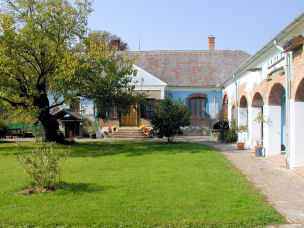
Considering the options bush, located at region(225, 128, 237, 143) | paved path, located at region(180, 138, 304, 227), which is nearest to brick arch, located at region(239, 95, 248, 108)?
bush, located at region(225, 128, 237, 143)

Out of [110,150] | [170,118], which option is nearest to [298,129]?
[110,150]

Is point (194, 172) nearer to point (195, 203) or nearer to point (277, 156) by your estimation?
point (195, 203)

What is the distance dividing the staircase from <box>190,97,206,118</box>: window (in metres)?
4.63

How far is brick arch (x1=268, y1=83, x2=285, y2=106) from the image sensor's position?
442 inches

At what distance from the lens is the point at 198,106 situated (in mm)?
23969

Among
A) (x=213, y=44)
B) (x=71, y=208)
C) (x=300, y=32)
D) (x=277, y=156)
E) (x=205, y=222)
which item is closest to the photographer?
(x=205, y=222)

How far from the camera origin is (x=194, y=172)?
870 centimetres

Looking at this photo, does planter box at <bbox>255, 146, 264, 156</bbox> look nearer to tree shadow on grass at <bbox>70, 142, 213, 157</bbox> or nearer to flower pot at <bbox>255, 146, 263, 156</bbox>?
flower pot at <bbox>255, 146, 263, 156</bbox>

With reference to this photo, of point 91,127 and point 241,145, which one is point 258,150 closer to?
point 241,145

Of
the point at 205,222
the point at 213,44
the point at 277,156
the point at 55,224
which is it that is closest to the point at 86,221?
the point at 55,224

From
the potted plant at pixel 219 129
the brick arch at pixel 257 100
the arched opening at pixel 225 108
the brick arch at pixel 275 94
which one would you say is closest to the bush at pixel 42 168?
the brick arch at pixel 275 94

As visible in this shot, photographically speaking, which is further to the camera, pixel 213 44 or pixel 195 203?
pixel 213 44

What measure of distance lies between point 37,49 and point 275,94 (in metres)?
10.5

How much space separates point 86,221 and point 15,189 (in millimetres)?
2819
